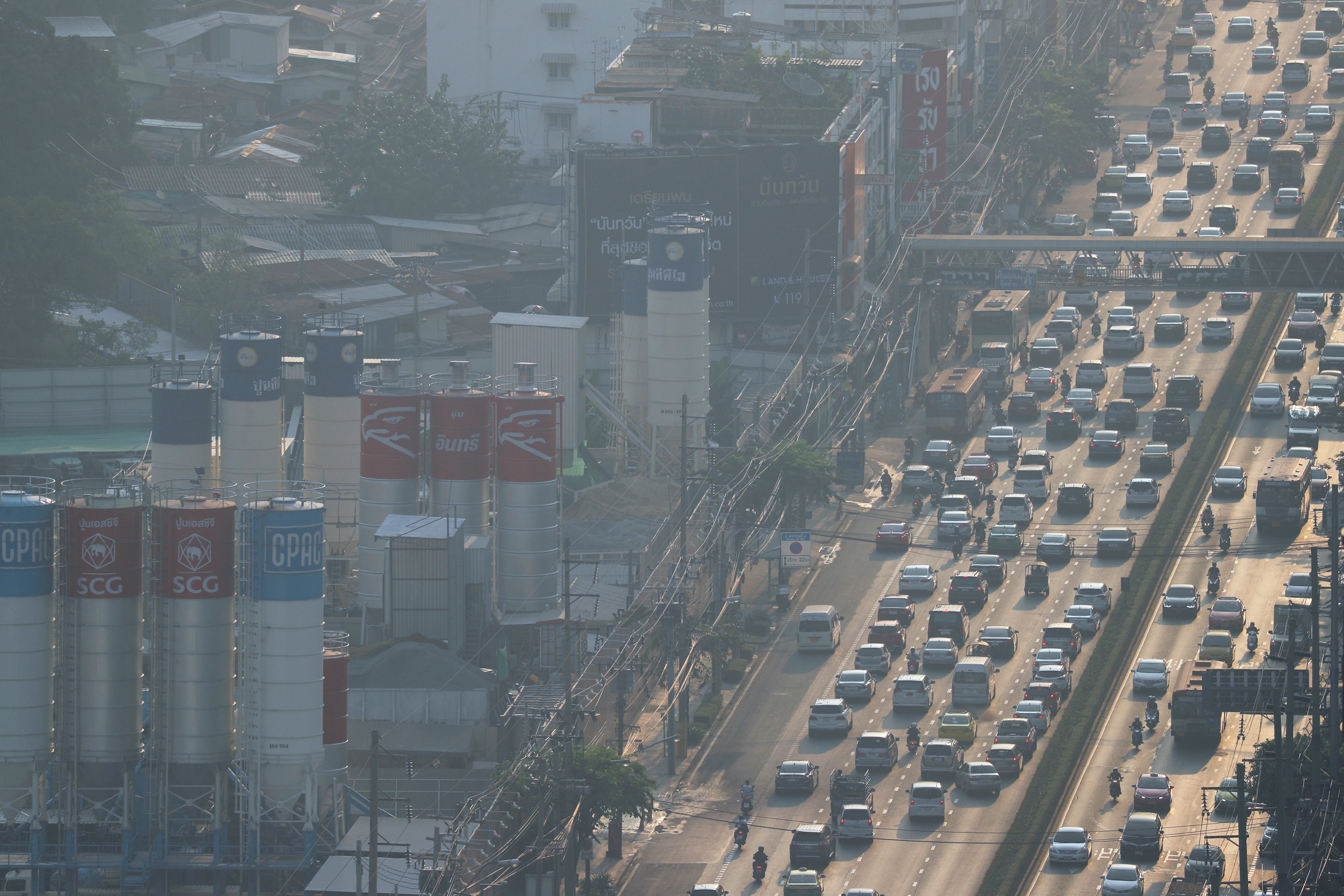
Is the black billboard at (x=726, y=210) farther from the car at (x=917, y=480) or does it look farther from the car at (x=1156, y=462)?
the car at (x=1156, y=462)

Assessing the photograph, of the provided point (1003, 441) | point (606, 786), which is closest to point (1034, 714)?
point (606, 786)

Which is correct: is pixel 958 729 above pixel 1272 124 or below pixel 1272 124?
below

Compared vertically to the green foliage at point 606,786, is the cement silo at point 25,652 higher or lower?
higher

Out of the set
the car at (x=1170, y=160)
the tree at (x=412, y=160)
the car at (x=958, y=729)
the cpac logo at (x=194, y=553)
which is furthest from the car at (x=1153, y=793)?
the car at (x=1170, y=160)

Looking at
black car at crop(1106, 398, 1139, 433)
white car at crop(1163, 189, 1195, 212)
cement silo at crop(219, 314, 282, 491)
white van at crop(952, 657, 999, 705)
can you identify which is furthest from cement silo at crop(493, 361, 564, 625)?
white car at crop(1163, 189, 1195, 212)

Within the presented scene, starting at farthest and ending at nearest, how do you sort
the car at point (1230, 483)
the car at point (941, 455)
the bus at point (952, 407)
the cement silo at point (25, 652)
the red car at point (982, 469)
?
the bus at point (952, 407) < the car at point (941, 455) < the red car at point (982, 469) < the car at point (1230, 483) < the cement silo at point (25, 652)

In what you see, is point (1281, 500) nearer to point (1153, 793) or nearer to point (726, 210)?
point (1153, 793)
